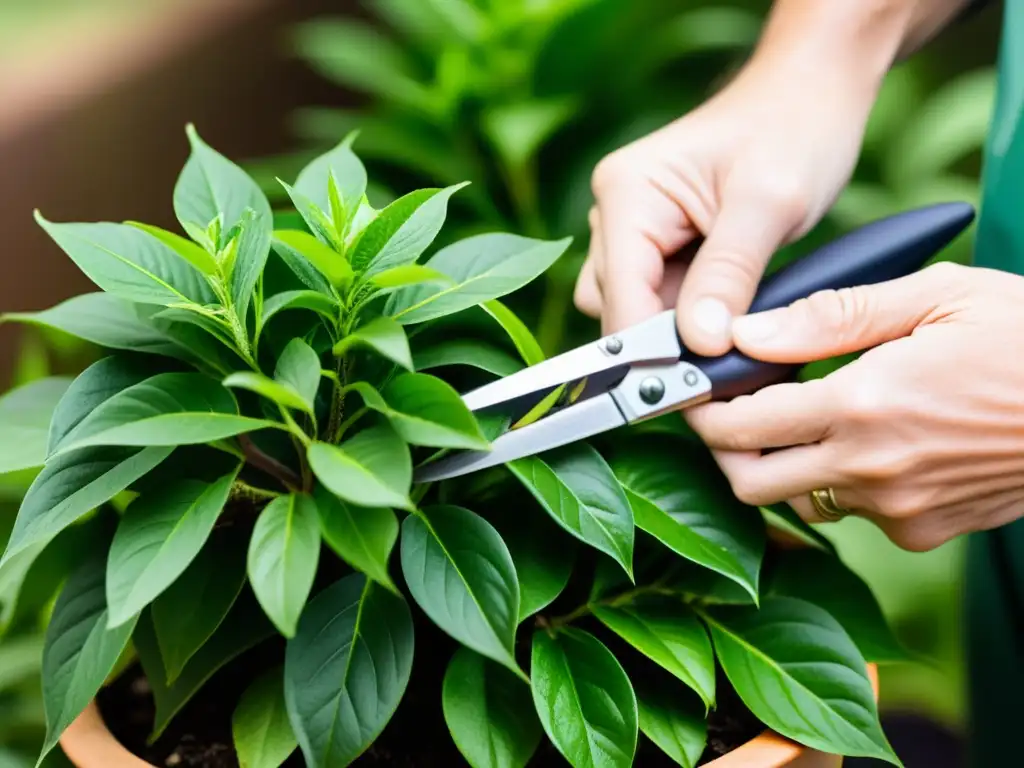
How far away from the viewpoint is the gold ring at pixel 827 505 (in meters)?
0.60

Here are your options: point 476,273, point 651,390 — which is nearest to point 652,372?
point 651,390

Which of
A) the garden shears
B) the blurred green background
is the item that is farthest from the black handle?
the blurred green background

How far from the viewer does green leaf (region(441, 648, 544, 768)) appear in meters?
0.50

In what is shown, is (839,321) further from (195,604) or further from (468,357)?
(195,604)

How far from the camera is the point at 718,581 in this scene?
23.0 inches

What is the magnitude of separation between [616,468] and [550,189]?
78 centimetres

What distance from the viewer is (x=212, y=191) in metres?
0.58

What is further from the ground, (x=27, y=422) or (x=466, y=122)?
(x=27, y=422)

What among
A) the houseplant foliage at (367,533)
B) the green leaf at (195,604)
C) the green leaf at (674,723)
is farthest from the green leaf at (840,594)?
the green leaf at (195,604)

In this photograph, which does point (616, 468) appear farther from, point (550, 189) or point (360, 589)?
point (550, 189)

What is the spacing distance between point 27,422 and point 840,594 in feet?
1.61

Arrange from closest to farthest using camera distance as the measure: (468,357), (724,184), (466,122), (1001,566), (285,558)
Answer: (285,558), (468,357), (724,184), (1001,566), (466,122)

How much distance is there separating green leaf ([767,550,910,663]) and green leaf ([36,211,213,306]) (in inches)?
15.4

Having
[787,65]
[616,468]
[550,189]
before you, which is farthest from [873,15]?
[550,189]
